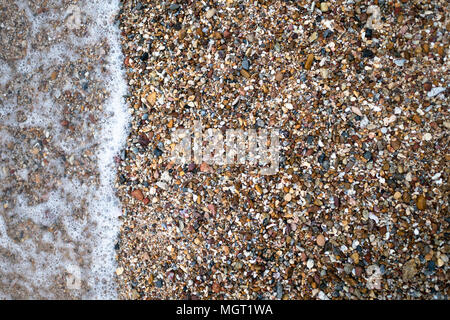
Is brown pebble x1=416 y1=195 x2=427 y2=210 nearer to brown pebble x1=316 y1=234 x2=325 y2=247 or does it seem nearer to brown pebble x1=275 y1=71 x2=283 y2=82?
brown pebble x1=316 y1=234 x2=325 y2=247

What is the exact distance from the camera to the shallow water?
237 centimetres

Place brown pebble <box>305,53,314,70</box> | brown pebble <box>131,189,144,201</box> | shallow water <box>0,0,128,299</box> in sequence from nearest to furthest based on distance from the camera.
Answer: brown pebble <box>305,53,314,70</box> < brown pebble <box>131,189,144,201</box> < shallow water <box>0,0,128,299</box>

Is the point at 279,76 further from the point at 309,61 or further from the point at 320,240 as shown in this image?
the point at 320,240

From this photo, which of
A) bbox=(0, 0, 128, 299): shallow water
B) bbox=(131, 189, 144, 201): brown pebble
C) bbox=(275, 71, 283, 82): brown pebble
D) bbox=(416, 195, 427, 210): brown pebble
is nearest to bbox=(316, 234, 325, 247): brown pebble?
bbox=(416, 195, 427, 210): brown pebble

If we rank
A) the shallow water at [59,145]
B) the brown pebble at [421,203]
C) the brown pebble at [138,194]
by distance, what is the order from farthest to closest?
1. the shallow water at [59,145]
2. the brown pebble at [138,194]
3. the brown pebble at [421,203]

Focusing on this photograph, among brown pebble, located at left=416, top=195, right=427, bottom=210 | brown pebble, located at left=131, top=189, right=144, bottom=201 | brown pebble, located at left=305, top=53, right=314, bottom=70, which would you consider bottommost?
brown pebble, located at left=416, top=195, right=427, bottom=210

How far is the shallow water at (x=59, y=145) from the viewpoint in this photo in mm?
2367

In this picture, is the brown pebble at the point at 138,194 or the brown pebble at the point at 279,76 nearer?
the brown pebble at the point at 279,76

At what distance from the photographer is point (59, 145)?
247 cm

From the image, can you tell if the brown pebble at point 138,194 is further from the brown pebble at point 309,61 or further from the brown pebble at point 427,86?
the brown pebble at point 427,86

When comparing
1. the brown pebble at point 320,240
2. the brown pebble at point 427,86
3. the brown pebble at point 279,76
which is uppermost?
the brown pebble at point 279,76

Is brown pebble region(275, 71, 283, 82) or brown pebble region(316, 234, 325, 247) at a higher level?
brown pebble region(275, 71, 283, 82)

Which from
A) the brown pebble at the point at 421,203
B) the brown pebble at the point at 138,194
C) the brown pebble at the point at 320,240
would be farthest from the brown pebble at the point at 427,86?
the brown pebble at the point at 138,194

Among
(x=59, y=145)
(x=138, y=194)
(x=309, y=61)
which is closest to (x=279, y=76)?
(x=309, y=61)
